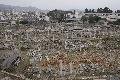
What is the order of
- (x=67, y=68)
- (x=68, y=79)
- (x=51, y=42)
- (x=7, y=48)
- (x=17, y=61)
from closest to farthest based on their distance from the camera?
(x=68, y=79), (x=67, y=68), (x=17, y=61), (x=7, y=48), (x=51, y=42)

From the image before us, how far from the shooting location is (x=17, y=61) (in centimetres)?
1417

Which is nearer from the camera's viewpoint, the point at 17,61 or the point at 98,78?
the point at 98,78

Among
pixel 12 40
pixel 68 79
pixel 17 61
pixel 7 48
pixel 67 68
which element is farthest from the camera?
pixel 12 40

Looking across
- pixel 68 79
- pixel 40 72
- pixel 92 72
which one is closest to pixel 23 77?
pixel 40 72

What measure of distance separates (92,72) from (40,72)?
2.22 m

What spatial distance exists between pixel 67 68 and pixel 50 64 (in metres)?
1.09

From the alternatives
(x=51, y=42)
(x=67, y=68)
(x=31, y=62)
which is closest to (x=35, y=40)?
(x=51, y=42)

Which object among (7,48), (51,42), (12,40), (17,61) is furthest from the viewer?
(12,40)

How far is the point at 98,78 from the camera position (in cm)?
1169

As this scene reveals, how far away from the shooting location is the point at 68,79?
38.0 feet

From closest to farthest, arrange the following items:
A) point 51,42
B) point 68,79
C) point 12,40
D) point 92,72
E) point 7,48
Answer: point 68,79, point 92,72, point 7,48, point 51,42, point 12,40

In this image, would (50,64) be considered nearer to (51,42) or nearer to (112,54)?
(112,54)

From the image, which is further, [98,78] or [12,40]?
[12,40]

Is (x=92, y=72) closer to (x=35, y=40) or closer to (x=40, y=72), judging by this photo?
(x=40, y=72)
